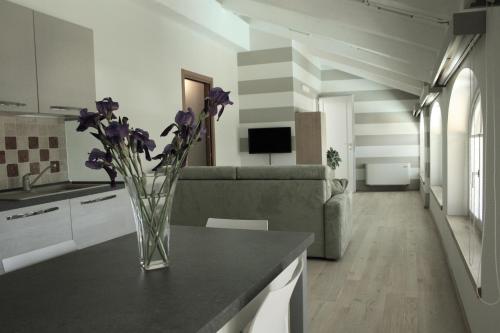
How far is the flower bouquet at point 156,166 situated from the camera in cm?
138

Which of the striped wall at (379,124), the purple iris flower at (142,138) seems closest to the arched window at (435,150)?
the striped wall at (379,124)

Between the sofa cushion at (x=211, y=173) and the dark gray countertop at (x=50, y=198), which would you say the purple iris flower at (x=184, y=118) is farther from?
the sofa cushion at (x=211, y=173)

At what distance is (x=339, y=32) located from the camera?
5.35 metres

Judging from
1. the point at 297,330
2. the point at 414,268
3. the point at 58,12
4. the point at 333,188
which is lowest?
the point at 414,268

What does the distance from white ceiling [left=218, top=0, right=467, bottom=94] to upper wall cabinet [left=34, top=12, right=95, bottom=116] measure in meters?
2.28

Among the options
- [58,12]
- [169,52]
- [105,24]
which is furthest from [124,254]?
[169,52]

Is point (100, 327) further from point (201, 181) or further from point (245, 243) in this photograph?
point (201, 181)

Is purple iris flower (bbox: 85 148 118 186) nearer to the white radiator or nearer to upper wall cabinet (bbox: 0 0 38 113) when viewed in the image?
upper wall cabinet (bbox: 0 0 38 113)

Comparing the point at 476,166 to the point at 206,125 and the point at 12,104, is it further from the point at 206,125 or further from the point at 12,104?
the point at 206,125

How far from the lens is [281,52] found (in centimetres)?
814

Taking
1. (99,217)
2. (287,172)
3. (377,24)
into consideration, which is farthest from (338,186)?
(99,217)

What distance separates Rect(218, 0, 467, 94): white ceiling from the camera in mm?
3188

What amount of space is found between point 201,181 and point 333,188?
4.74 ft

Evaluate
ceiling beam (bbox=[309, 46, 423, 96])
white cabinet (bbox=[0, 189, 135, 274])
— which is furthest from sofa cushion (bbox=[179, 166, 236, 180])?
ceiling beam (bbox=[309, 46, 423, 96])
